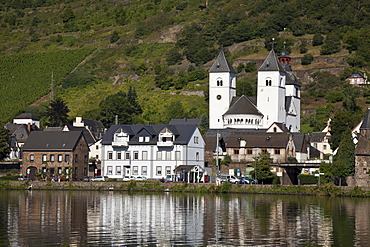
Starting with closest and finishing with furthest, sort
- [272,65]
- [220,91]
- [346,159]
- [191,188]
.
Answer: [191,188] < [346,159] < [272,65] < [220,91]

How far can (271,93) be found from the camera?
116 meters

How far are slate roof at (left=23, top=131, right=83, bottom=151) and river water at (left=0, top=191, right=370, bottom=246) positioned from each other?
1899 cm

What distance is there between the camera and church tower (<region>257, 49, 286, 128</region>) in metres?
115

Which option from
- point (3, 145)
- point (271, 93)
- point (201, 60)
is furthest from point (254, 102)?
point (201, 60)

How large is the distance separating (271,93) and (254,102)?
13.0 ft

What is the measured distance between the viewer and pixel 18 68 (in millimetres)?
195000

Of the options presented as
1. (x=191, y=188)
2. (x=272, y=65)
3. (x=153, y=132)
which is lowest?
(x=191, y=188)

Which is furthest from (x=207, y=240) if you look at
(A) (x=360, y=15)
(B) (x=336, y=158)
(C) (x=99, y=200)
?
(A) (x=360, y=15)

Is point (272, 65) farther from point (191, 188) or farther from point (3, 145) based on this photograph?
point (191, 188)

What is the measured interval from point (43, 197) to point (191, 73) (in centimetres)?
9936

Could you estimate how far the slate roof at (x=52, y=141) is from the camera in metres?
89.6

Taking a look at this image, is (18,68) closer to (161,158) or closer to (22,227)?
(161,158)

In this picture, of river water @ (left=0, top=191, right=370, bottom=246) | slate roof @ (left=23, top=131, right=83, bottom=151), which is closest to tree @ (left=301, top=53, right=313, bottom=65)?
slate roof @ (left=23, top=131, right=83, bottom=151)

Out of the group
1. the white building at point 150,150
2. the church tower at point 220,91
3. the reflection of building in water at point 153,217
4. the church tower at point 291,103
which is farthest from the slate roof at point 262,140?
the church tower at point 291,103
